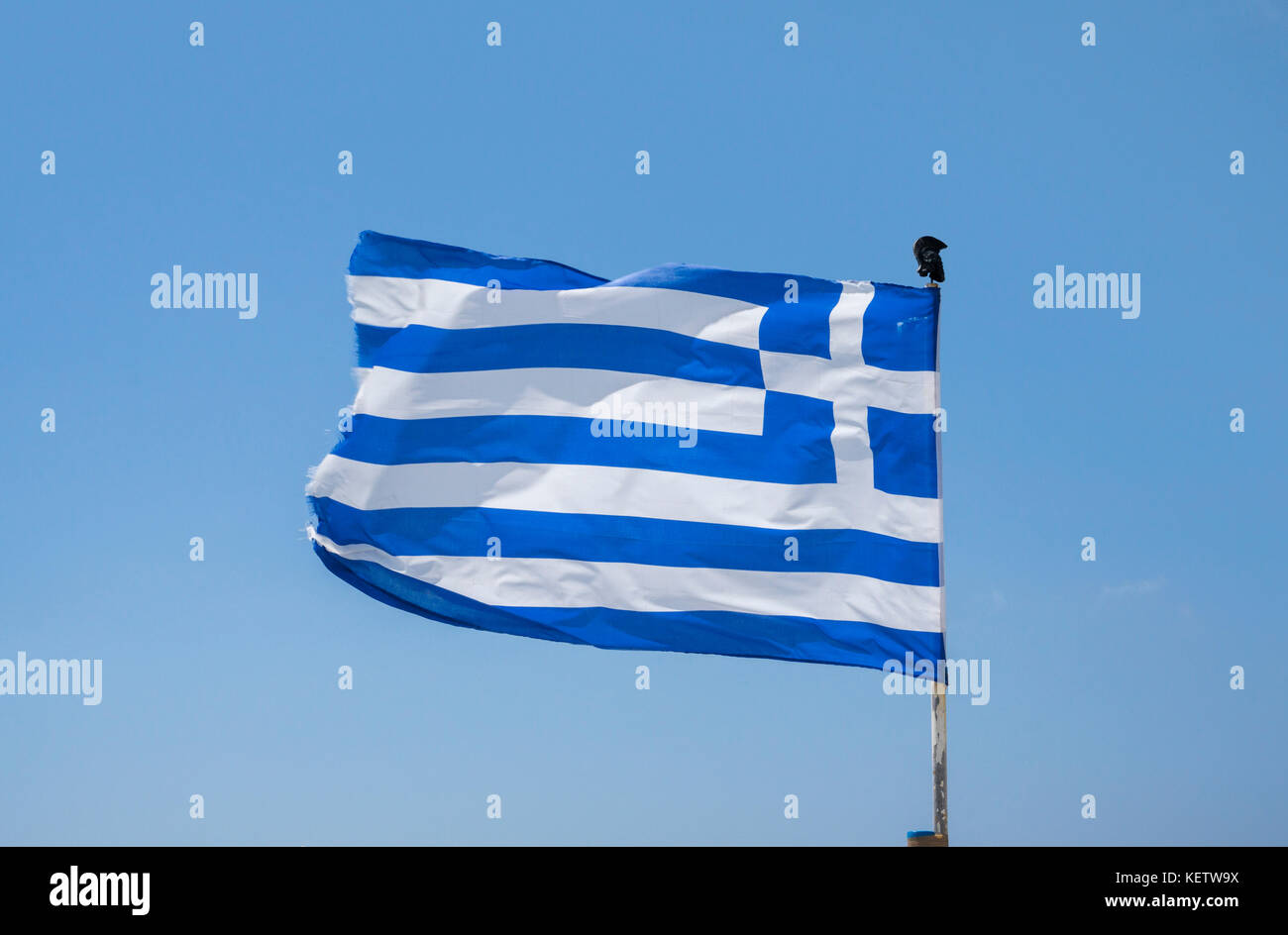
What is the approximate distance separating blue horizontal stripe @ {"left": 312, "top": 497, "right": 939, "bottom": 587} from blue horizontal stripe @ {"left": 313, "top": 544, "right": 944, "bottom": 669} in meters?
0.46

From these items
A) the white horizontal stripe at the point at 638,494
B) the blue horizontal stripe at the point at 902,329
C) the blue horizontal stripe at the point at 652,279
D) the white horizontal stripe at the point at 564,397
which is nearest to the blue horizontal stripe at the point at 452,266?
Answer: the blue horizontal stripe at the point at 652,279

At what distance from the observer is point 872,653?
1798cm

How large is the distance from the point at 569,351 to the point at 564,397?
22.2 inches

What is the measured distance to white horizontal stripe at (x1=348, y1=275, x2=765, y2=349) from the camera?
1889 cm

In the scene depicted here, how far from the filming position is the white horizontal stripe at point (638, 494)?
1834 cm

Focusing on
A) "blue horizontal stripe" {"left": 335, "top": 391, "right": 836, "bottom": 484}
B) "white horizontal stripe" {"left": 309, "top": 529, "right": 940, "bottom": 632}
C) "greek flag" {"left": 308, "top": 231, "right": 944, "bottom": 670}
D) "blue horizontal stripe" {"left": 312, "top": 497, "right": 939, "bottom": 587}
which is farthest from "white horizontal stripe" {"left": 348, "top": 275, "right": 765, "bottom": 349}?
"white horizontal stripe" {"left": 309, "top": 529, "right": 940, "bottom": 632}

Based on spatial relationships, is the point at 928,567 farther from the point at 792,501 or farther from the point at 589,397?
the point at 589,397

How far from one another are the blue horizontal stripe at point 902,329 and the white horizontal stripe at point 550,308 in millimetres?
1318

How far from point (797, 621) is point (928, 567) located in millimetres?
1567

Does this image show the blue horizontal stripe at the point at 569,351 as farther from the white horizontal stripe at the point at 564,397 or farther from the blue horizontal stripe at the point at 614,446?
the blue horizontal stripe at the point at 614,446

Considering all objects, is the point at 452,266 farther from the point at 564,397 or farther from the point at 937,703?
the point at 937,703

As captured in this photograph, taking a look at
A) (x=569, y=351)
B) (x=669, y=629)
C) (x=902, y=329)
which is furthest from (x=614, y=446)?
(x=902, y=329)

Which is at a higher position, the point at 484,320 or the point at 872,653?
Answer: the point at 484,320
